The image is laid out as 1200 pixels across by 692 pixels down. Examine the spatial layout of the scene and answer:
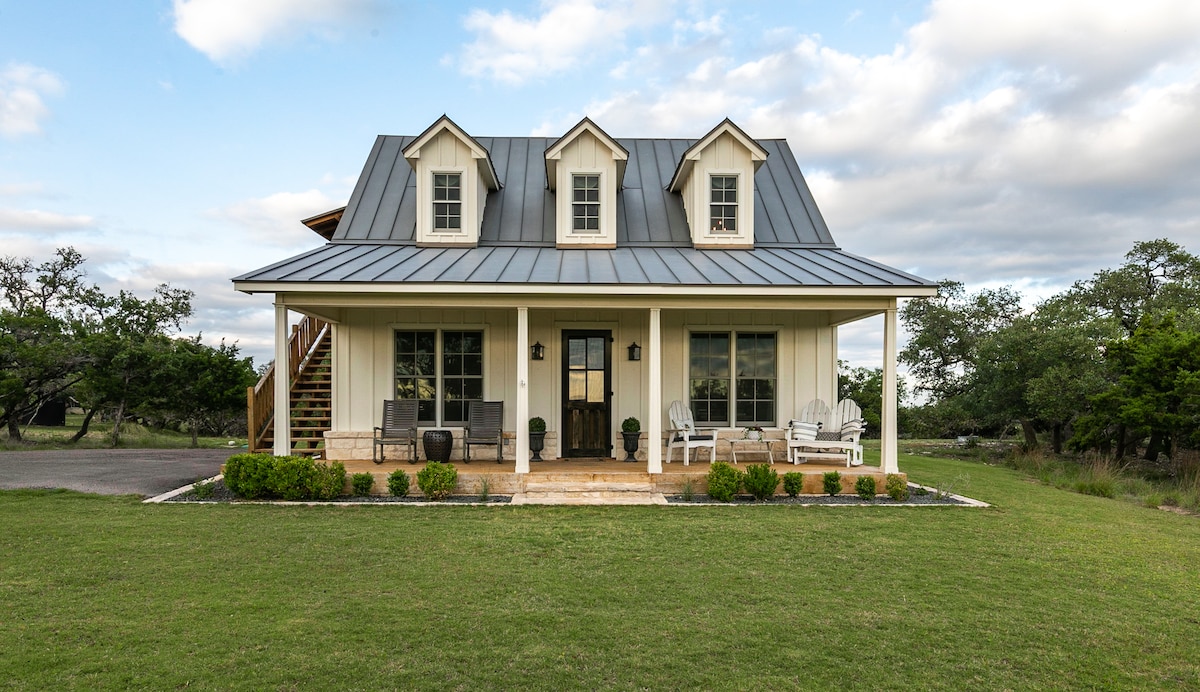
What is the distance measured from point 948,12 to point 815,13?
2.10 metres

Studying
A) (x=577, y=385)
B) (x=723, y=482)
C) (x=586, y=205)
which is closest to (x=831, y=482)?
(x=723, y=482)

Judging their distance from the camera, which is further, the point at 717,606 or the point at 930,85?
the point at 930,85

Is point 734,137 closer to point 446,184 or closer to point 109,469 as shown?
point 446,184

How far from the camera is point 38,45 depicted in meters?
11.1

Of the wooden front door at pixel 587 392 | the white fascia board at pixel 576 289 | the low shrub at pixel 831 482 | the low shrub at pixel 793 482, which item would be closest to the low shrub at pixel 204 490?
the white fascia board at pixel 576 289

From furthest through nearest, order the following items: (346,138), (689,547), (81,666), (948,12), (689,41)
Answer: (346,138)
(689,41)
(948,12)
(689,547)
(81,666)

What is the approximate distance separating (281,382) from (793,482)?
7021mm

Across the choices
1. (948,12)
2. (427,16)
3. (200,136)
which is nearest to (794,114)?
(948,12)

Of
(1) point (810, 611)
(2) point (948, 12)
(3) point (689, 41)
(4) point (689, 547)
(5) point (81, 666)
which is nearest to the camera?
(5) point (81, 666)

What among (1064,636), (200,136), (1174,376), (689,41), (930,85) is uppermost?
(689,41)

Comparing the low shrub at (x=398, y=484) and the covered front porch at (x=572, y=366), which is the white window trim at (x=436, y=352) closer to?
the covered front porch at (x=572, y=366)

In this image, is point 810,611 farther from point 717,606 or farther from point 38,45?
point 38,45

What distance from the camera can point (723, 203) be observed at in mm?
11109

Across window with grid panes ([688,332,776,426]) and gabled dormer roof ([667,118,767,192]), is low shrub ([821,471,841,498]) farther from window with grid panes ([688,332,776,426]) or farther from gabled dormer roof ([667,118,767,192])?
gabled dormer roof ([667,118,767,192])
